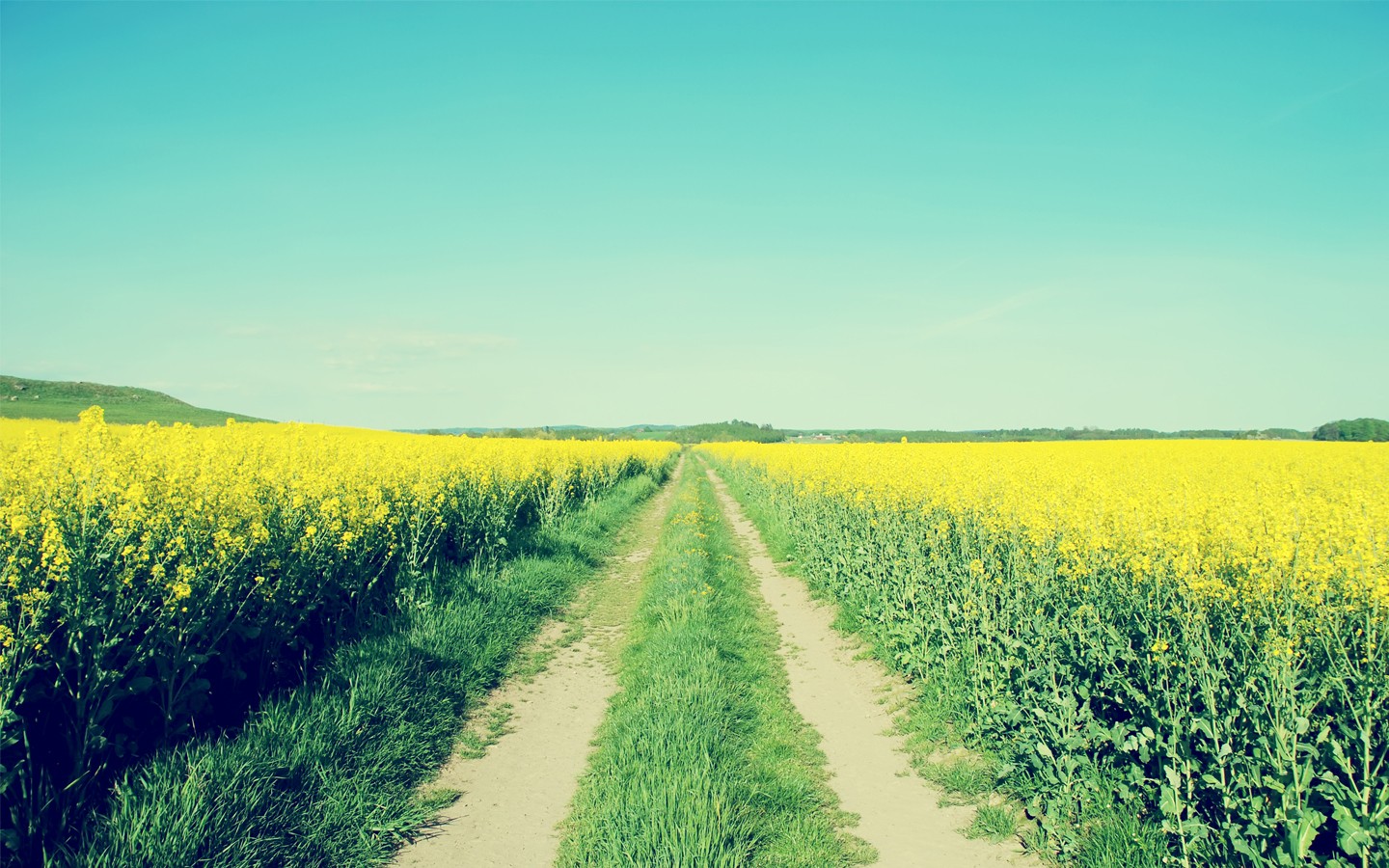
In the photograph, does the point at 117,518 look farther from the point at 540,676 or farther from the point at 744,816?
the point at 744,816

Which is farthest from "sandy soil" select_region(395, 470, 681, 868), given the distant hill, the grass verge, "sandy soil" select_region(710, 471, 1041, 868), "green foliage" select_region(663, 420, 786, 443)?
"green foliage" select_region(663, 420, 786, 443)

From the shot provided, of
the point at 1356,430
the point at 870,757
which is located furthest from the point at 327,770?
the point at 1356,430

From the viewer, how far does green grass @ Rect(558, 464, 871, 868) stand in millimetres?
4066

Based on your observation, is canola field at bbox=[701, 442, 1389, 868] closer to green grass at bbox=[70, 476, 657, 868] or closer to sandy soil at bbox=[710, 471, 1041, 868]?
sandy soil at bbox=[710, 471, 1041, 868]

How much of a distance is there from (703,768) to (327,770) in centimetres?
272

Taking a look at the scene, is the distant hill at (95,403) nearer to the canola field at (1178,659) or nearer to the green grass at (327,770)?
the green grass at (327,770)

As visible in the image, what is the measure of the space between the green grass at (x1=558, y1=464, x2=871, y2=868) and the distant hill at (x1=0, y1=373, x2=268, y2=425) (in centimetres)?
2335

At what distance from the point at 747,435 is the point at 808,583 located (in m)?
111

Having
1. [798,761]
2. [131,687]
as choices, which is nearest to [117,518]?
[131,687]

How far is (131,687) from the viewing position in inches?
164

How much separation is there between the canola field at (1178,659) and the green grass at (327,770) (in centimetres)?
465

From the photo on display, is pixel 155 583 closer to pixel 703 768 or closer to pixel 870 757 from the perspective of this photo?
pixel 703 768

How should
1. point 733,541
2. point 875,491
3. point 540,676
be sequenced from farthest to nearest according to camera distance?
point 733,541 → point 875,491 → point 540,676

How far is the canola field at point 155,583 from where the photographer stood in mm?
3979
